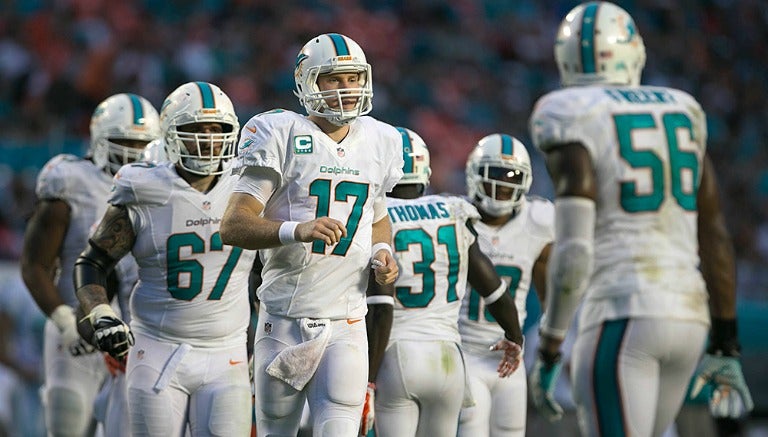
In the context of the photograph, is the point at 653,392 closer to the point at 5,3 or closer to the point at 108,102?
the point at 108,102

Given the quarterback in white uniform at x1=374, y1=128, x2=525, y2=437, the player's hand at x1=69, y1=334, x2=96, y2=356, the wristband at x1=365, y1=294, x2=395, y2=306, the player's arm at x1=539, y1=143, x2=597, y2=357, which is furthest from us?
the player's hand at x1=69, y1=334, x2=96, y2=356

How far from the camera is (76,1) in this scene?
13.7m

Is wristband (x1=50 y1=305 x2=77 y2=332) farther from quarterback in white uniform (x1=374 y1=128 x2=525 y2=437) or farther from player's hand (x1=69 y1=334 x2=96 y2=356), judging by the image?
quarterback in white uniform (x1=374 y1=128 x2=525 y2=437)

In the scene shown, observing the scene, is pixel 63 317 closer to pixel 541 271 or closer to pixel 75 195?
pixel 75 195

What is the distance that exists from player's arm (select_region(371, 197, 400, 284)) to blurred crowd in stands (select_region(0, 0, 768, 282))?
6.87m

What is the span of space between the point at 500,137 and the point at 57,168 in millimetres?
2370

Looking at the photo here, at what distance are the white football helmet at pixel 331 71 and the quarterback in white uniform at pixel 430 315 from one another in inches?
43.1

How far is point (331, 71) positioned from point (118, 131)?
232cm

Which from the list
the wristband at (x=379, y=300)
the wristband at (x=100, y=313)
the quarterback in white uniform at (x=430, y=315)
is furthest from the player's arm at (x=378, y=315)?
the wristband at (x=100, y=313)

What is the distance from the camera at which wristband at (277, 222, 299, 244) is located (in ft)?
14.9

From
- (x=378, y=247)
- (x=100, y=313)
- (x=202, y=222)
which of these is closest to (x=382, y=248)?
(x=378, y=247)

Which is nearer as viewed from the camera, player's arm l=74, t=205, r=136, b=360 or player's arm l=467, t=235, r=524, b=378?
player's arm l=74, t=205, r=136, b=360

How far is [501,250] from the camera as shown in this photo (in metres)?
6.77

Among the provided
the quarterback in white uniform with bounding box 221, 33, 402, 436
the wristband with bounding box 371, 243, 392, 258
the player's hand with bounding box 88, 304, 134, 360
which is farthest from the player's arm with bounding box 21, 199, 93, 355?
the wristband with bounding box 371, 243, 392, 258
